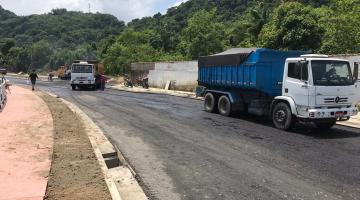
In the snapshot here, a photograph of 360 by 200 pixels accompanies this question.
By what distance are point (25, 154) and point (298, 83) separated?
8.58m

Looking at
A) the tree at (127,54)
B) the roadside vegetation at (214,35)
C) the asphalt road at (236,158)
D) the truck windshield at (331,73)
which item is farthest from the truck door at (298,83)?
the tree at (127,54)

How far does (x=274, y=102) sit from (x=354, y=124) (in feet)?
10.4

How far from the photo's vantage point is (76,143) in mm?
12539

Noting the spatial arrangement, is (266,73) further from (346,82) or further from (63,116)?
(63,116)

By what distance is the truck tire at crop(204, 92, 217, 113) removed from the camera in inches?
835

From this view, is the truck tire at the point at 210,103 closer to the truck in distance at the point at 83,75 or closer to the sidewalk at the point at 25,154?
the sidewalk at the point at 25,154

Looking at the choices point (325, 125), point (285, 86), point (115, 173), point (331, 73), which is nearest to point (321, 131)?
point (325, 125)

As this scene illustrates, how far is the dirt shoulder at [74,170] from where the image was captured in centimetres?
778

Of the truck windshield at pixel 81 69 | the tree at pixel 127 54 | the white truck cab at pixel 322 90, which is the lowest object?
the white truck cab at pixel 322 90

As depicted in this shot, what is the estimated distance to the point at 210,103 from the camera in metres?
21.5

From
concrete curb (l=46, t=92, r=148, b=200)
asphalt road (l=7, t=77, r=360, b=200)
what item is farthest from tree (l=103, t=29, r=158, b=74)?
concrete curb (l=46, t=92, r=148, b=200)

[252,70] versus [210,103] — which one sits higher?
[252,70]

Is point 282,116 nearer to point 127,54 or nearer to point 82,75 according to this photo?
point 82,75

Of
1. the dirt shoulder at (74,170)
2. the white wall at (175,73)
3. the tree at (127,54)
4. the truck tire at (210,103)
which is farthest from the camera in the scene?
the tree at (127,54)
